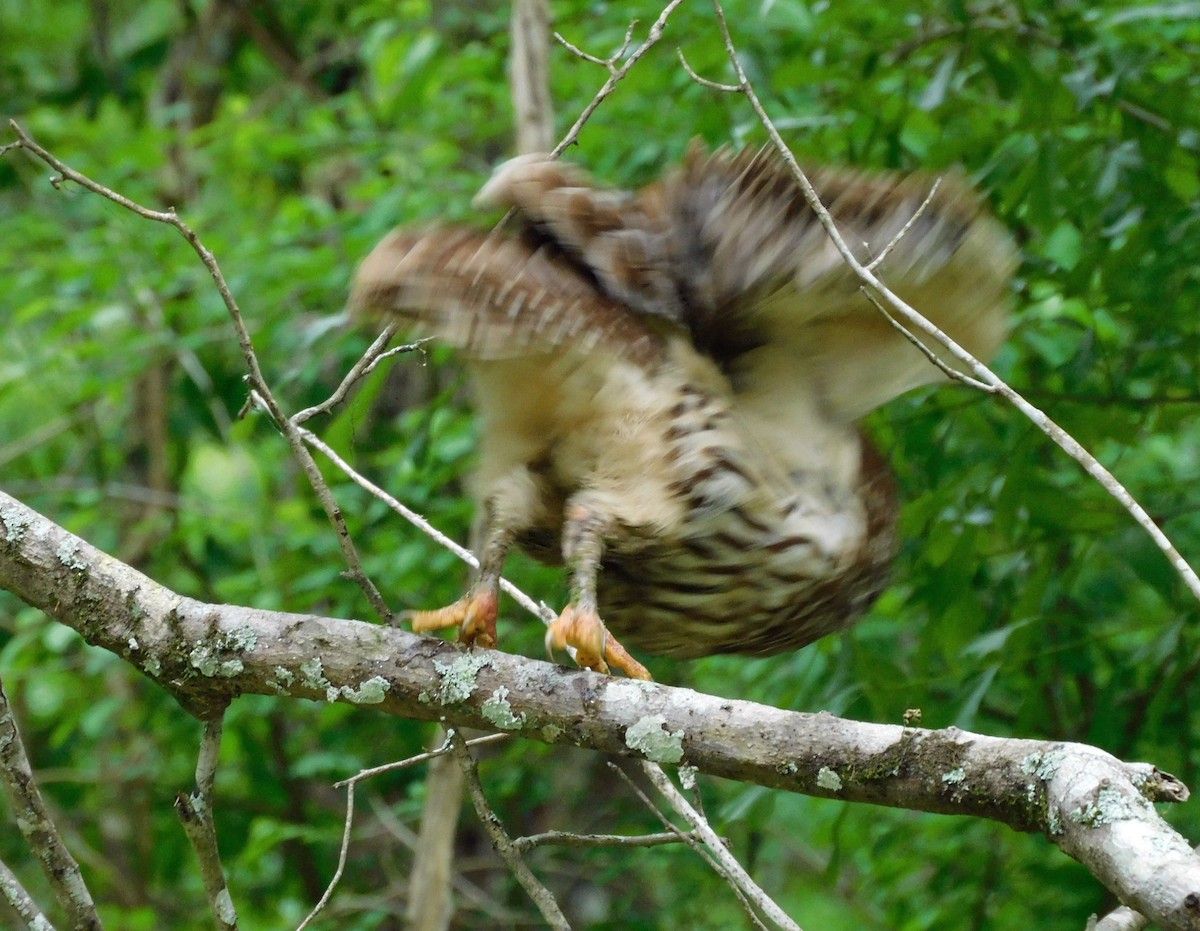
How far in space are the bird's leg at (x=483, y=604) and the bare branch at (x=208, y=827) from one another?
17.5 inches

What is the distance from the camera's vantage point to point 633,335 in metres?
2.51

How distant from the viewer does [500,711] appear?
198 cm

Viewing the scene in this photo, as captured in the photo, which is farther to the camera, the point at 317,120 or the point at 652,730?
the point at 317,120

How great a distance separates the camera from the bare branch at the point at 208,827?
2.07m

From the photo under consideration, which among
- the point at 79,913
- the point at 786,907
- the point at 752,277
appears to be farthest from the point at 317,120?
the point at 786,907

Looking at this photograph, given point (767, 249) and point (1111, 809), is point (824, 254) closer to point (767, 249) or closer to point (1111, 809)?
point (767, 249)

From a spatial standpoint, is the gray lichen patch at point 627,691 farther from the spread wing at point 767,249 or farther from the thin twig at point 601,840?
the spread wing at point 767,249

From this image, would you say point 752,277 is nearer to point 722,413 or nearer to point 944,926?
point 722,413

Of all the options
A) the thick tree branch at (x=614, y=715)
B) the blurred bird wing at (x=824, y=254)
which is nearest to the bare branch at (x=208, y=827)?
the thick tree branch at (x=614, y=715)

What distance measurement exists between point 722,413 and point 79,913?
1.47 m

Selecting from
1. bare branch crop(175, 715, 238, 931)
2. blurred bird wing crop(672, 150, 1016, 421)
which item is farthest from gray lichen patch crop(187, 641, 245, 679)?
blurred bird wing crop(672, 150, 1016, 421)

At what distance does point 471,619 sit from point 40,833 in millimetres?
777

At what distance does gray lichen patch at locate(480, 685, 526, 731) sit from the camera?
1.98 metres

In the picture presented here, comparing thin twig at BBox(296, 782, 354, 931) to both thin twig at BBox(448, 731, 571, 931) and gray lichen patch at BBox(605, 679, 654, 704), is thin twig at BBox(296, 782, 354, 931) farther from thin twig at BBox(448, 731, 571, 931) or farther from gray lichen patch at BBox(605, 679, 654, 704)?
gray lichen patch at BBox(605, 679, 654, 704)
